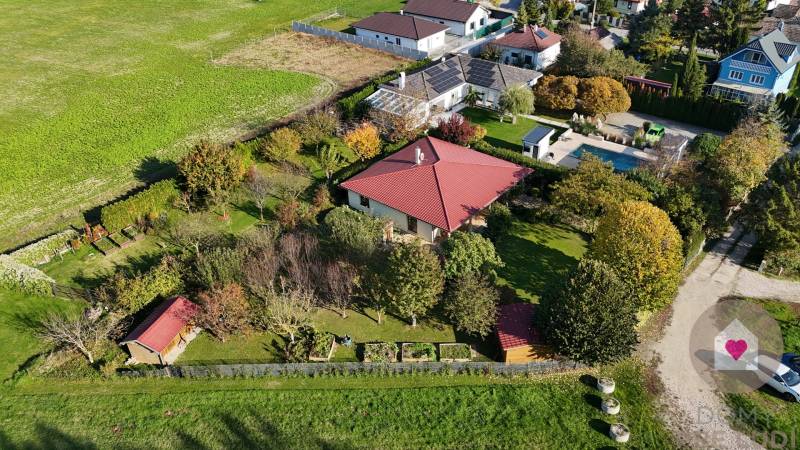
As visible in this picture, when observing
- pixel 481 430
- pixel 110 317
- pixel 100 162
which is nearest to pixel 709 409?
pixel 481 430

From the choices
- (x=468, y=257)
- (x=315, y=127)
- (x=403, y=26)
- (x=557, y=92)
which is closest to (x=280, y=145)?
(x=315, y=127)

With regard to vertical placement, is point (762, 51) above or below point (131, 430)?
above

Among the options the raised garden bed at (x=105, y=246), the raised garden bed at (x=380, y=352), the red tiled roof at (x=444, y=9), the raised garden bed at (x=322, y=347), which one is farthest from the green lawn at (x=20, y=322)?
the red tiled roof at (x=444, y=9)

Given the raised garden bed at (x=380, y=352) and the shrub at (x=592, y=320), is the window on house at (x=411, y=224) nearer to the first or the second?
the raised garden bed at (x=380, y=352)

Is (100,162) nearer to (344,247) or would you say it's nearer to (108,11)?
(344,247)

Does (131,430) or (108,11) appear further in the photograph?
(108,11)

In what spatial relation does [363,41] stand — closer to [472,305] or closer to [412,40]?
[412,40]
